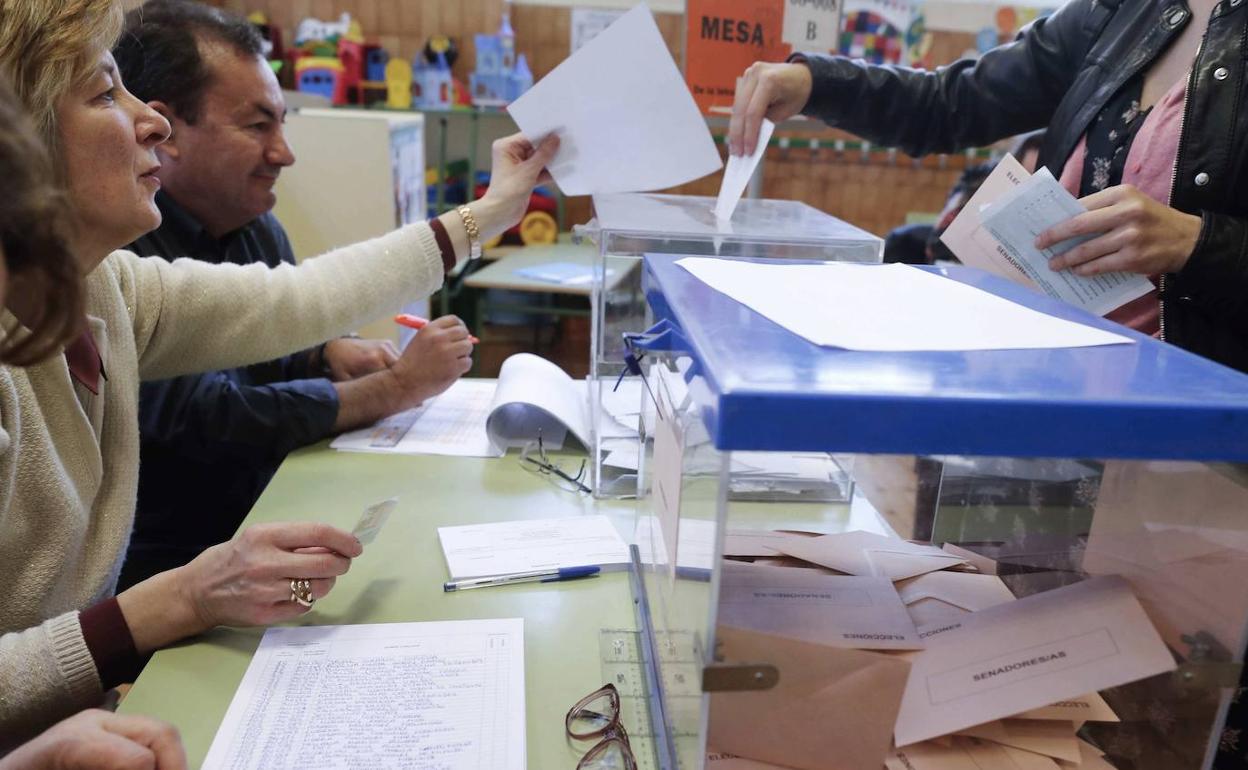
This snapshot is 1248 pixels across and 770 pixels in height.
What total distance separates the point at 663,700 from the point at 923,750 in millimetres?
190

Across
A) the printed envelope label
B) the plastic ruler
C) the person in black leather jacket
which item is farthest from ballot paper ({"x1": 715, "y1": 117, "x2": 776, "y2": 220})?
the printed envelope label

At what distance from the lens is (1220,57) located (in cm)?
86

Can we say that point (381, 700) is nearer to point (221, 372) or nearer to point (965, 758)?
point (965, 758)

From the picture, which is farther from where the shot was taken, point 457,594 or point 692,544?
point 457,594

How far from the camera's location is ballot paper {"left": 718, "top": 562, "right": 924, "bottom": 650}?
57 centimetres

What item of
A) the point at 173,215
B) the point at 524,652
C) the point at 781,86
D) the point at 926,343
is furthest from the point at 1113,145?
the point at 173,215

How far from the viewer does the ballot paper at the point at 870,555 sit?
0.74 meters

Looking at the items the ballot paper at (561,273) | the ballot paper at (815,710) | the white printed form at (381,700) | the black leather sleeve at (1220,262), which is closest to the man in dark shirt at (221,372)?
the white printed form at (381,700)

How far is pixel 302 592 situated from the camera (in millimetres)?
779

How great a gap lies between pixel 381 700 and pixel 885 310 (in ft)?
1.66

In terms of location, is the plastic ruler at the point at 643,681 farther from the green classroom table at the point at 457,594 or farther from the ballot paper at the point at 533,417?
the ballot paper at the point at 533,417

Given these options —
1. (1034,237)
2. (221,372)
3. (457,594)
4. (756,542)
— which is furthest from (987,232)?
(221,372)

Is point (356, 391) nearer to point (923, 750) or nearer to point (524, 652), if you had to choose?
point (524, 652)

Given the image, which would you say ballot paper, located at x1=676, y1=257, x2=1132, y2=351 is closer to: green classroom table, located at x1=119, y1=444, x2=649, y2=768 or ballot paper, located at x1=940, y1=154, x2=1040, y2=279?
ballot paper, located at x1=940, y1=154, x2=1040, y2=279
